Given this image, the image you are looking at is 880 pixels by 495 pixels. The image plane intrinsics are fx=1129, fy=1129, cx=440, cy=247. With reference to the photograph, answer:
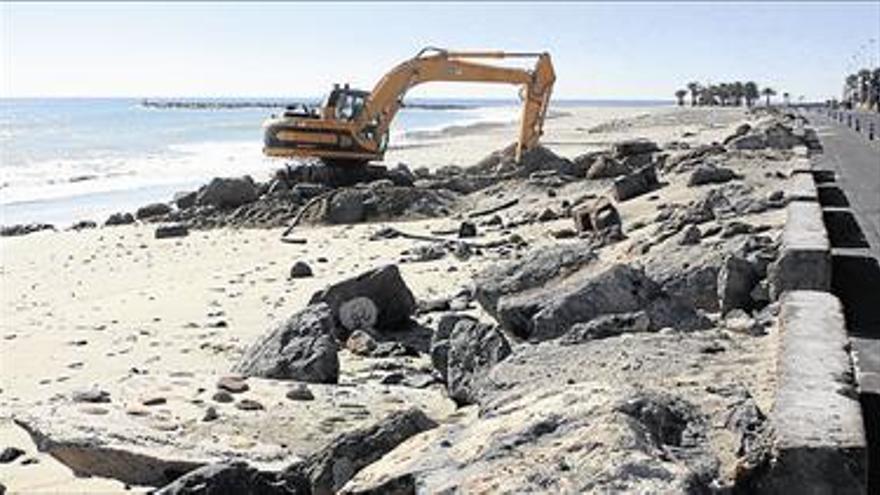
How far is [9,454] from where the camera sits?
251 inches

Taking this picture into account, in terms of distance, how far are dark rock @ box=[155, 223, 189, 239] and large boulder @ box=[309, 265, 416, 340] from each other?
11.9 meters

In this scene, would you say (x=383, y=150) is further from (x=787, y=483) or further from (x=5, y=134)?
(x=5, y=134)

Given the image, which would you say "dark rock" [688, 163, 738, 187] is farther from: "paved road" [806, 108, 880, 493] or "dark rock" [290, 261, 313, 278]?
"dark rock" [290, 261, 313, 278]

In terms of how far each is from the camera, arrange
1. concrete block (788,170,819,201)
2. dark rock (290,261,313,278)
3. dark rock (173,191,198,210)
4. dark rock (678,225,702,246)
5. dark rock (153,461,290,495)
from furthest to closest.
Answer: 1. dark rock (173,191,198,210)
2. dark rock (290,261,313,278)
3. concrete block (788,170,819,201)
4. dark rock (678,225,702,246)
5. dark rock (153,461,290,495)

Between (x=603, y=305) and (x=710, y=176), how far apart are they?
10.8 metres

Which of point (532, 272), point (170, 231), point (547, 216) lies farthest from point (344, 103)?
point (532, 272)

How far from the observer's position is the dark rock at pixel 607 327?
→ 6547mm

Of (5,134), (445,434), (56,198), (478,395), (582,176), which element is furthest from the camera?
(5,134)

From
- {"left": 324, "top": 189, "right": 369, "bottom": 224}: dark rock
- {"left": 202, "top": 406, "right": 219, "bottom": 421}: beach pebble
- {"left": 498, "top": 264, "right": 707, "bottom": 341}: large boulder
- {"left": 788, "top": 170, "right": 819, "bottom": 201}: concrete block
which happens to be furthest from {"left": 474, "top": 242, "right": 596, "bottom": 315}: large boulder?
{"left": 324, "top": 189, "right": 369, "bottom": 224}: dark rock

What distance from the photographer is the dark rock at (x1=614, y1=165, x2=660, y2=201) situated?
59.7 ft

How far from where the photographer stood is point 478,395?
239 inches

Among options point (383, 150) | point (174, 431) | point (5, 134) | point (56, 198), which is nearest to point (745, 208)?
point (174, 431)

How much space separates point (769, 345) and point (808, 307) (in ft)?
1.07

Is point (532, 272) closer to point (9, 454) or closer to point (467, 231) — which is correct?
point (9, 454)
